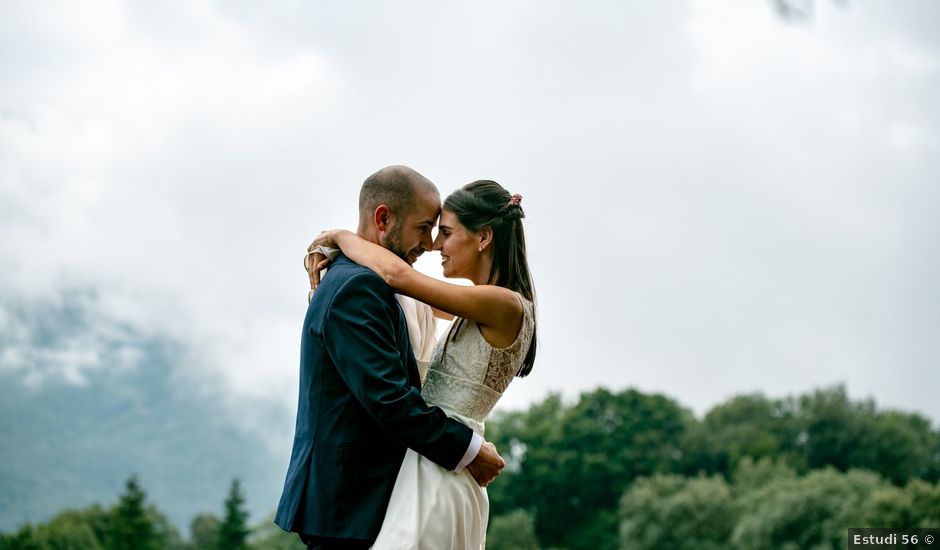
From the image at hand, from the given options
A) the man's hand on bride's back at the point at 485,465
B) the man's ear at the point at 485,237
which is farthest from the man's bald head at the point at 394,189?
the man's hand on bride's back at the point at 485,465

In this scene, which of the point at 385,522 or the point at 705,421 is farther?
the point at 705,421

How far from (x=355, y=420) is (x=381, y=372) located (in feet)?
1.00

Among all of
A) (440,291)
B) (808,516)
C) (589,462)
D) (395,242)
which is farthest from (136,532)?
(440,291)

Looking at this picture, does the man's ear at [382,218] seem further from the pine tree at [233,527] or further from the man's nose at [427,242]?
the pine tree at [233,527]

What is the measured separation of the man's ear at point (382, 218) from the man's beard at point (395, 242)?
3 cm

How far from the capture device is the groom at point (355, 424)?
462 cm

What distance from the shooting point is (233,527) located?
194 ft

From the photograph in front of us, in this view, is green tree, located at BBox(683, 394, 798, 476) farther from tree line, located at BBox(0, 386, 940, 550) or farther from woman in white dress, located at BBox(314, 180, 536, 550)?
woman in white dress, located at BBox(314, 180, 536, 550)

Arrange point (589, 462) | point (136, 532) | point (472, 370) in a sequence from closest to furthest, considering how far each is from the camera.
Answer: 1. point (472, 370)
2. point (136, 532)
3. point (589, 462)

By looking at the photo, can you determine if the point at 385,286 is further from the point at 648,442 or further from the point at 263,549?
the point at 648,442

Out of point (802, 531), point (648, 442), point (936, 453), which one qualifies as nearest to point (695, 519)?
point (802, 531)

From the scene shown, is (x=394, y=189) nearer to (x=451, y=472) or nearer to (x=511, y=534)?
(x=451, y=472)

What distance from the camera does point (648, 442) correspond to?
7206cm

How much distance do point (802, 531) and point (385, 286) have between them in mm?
48685
